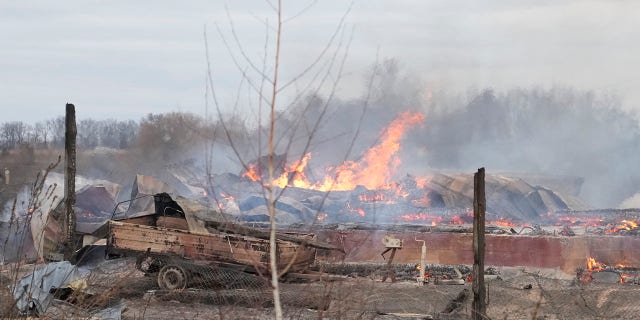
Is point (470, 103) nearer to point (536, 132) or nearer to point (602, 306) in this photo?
point (536, 132)

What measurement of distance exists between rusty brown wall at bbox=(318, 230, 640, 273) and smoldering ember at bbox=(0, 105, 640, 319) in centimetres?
3

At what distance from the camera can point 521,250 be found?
19359 millimetres

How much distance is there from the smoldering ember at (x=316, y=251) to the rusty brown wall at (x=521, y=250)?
1.2 inches

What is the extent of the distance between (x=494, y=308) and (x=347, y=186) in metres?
21.3

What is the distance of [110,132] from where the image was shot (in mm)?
78938

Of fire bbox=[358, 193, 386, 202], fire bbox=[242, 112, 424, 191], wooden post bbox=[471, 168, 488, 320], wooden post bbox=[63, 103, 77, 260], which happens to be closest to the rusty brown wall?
wooden post bbox=[63, 103, 77, 260]

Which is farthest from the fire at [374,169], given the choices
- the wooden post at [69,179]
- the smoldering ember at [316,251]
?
the wooden post at [69,179]

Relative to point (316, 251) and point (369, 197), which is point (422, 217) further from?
point (316, 251)

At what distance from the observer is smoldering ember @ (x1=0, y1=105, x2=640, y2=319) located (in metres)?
6.94

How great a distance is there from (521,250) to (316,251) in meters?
5.98

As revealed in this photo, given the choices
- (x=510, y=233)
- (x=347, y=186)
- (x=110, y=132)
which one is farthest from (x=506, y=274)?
(x=110, y=132)

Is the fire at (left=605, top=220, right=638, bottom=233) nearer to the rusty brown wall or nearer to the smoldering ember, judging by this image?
the smoldering ember

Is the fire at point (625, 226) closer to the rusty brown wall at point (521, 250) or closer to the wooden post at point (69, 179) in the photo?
the rusty brown wall at point (521, 250)

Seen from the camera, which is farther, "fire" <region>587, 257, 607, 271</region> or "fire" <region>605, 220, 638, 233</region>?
"fire" <region>605, 220, 638, 233</region>
